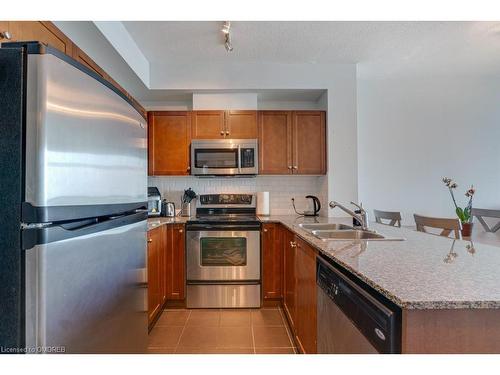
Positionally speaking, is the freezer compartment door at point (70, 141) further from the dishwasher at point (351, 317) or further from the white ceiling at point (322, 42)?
the white ceiling at point (322, 42)

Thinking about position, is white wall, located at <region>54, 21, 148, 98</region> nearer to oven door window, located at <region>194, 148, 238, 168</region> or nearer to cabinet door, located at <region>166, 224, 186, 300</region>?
oven door window, located at <region>194, 148, 238, 168</region>

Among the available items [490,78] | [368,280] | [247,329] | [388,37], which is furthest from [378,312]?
[490,78]

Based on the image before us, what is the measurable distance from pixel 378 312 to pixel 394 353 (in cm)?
11

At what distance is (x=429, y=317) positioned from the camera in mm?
749

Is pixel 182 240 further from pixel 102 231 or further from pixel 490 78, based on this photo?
pixel 490 78

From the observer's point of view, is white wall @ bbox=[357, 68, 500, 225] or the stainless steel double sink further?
white wall @ bbox=[357, 68, 500, 225]

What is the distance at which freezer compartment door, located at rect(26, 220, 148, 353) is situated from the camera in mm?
773

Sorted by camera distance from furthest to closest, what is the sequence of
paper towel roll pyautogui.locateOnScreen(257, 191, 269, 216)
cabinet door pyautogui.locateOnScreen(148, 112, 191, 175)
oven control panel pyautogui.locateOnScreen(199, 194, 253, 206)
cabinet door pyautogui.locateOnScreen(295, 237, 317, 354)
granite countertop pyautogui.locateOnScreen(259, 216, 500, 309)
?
1. oven control panel pyautogui.locateOnScreen(199, 194, 253, 206)
2. paper towel roll pyautogui.locateOnScreen(257, 191, 269, 216)
3. cabinet door pyautogui.locateOnScreen(148, 112, 191, 175)
4. cabinet door pyautogui.locateOnScreen(295, 237, 317, 354)
5. granite countertop pyautogui.locateOnScreen(259, 216, 500, 309)

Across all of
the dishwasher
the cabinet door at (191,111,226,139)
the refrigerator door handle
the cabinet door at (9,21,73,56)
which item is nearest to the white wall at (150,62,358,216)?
the cabinet door at (191,111,226,139)

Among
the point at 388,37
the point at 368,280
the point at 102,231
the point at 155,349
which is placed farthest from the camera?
the point at 388,37

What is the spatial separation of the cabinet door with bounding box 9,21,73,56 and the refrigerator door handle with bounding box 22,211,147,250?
989 mm

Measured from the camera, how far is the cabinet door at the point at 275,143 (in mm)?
3188

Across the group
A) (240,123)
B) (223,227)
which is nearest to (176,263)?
(223,227)

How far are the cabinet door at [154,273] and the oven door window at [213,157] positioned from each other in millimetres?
936
